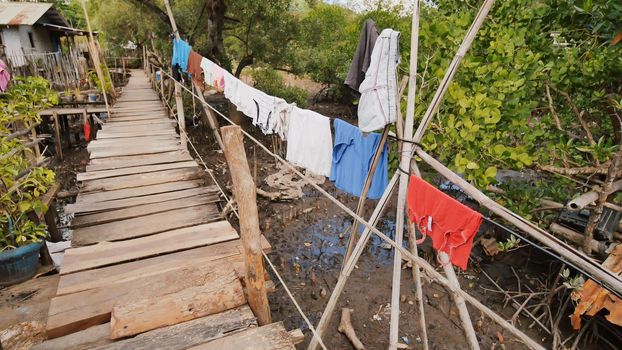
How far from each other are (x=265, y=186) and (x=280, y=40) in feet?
20.3

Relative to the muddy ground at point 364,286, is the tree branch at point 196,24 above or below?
above

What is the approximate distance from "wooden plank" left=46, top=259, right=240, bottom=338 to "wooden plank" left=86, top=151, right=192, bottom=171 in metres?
3.23

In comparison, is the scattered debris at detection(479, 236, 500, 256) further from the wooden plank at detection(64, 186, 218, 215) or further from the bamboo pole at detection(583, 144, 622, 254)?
the wooden plank at detection(64, 186, 218, 215)

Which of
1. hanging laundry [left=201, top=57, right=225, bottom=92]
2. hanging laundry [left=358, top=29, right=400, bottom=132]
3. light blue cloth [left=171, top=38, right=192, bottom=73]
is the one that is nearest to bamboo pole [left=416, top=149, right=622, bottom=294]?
hanging laundry [left=358, top=29, right=400, bottom=132]

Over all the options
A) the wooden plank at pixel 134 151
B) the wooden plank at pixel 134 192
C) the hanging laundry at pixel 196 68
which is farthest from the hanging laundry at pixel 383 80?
the hanging laundry at pixel 196 68

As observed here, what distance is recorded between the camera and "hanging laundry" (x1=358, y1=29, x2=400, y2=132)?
2596mm

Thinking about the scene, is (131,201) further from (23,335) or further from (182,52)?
(182,52)

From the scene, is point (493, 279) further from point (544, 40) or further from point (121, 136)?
point (121, 136)

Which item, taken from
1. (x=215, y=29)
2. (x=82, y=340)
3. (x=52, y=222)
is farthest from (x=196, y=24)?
(x=82, y=340)

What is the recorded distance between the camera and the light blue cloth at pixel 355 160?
10.6 feet

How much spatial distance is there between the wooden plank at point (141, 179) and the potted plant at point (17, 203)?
2.19ft

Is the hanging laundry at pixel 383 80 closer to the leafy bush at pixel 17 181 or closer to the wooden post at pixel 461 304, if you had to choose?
the wooden post at pixel 461 304

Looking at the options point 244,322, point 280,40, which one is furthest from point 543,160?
point 280,40

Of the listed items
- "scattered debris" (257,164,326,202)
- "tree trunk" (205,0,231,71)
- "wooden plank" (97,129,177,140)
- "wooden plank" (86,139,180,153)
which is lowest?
"scattered debris" (257,164,326,202)
